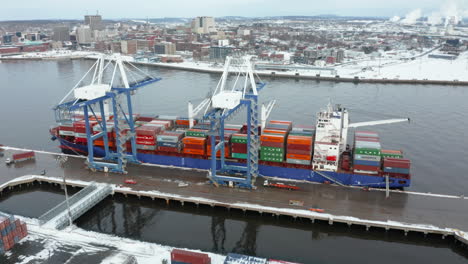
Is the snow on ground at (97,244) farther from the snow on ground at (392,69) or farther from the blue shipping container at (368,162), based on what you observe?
the snow on ground at (392,69)

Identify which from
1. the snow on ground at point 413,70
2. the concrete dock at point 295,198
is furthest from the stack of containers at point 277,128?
the snow on ground at point 413,70

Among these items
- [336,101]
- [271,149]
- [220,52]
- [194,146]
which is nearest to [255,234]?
[271,149]

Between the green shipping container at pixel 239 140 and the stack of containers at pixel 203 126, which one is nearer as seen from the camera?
the green shipping container at pixel 239 140

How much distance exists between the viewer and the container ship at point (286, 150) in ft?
109

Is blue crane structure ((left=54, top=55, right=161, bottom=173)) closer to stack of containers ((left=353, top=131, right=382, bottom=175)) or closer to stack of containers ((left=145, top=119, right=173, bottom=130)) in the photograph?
stack of containers ((left=145, top=119, right=173, bottom=130))

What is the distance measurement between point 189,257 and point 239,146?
A: 1593 centimetres

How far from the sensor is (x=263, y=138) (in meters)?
35.7

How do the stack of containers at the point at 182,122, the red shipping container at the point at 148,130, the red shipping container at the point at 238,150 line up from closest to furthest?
1. the red shipping container at the point at 238,150
2. the red shipping container at the point at 148,130
3. the stack of containers at the point at 182,122

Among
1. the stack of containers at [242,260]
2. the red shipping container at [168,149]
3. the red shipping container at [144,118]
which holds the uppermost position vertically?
the red shipping container at [144,118]

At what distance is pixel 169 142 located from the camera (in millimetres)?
38250

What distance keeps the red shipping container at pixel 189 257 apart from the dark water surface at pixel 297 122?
4.58 m

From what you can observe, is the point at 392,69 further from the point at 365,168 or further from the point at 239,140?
the point at 239,140

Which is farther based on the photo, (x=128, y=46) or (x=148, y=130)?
(x=128, y=46)

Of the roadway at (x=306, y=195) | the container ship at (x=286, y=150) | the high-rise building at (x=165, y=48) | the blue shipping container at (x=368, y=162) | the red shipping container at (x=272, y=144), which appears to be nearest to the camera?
the roadway at (x=306, y=195)
